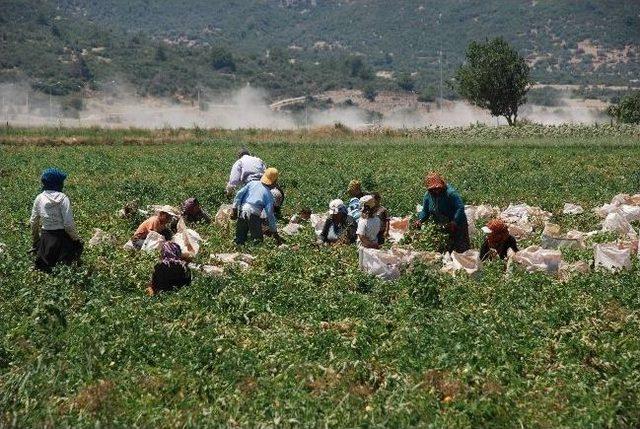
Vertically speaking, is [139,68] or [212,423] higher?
[139,68]

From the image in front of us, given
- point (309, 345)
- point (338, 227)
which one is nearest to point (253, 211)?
point (338, 227)

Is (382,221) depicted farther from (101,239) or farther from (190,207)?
(101,239)

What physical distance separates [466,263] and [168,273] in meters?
3.78

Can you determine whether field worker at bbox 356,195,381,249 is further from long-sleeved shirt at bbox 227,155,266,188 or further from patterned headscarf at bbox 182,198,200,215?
patterned headscarf at bbox 182,198,200,215

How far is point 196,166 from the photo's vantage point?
1117 inches

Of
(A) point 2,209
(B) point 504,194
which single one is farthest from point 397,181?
(A) point 2,209

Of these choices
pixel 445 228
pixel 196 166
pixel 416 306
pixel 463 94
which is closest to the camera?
pixel 416 306

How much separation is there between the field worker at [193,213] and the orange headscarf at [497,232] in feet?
19.9

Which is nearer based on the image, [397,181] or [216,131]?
[397,181]

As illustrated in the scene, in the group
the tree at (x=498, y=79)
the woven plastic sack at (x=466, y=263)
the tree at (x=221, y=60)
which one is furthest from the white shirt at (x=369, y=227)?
the tree at (x=221, y=60)

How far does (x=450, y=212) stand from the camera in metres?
13.4

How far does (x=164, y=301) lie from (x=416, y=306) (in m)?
2.84

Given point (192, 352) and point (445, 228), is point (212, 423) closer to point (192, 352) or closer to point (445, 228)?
point (192, 352)

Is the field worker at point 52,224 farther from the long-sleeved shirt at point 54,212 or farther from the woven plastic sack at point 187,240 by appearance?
the woven plastic sack at point 187,240
